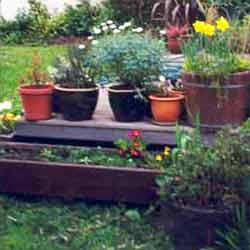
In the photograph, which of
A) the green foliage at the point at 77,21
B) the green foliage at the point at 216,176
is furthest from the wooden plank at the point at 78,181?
the green foliage at the point at 77,21

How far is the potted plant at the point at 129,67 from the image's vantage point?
236 inches

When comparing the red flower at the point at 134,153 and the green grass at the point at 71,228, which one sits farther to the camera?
the red flower at the point at 134,153

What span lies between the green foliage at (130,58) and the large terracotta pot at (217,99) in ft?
0.98

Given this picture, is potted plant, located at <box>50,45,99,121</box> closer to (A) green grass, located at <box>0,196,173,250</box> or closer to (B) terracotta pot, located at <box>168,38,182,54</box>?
(A) green grass, located at <box>0,196,173,250</box>

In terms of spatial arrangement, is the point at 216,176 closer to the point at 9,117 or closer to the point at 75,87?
→ the point at 75,87

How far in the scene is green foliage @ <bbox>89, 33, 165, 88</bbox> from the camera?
19.7 ft

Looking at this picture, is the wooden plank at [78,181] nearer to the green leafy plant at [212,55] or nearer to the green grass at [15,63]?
the green leafy plant at [212,55]

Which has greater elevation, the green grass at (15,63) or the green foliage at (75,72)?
the green foliage at (75,72)

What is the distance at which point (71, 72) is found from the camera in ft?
20.2

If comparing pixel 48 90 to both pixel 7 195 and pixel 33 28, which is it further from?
pixel 33 28

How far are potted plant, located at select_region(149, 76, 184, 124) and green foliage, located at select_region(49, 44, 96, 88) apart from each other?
47 centimetres

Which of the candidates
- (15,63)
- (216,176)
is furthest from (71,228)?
(15,63)

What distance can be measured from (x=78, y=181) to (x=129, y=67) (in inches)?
34.5

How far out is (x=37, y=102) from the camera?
613cm
